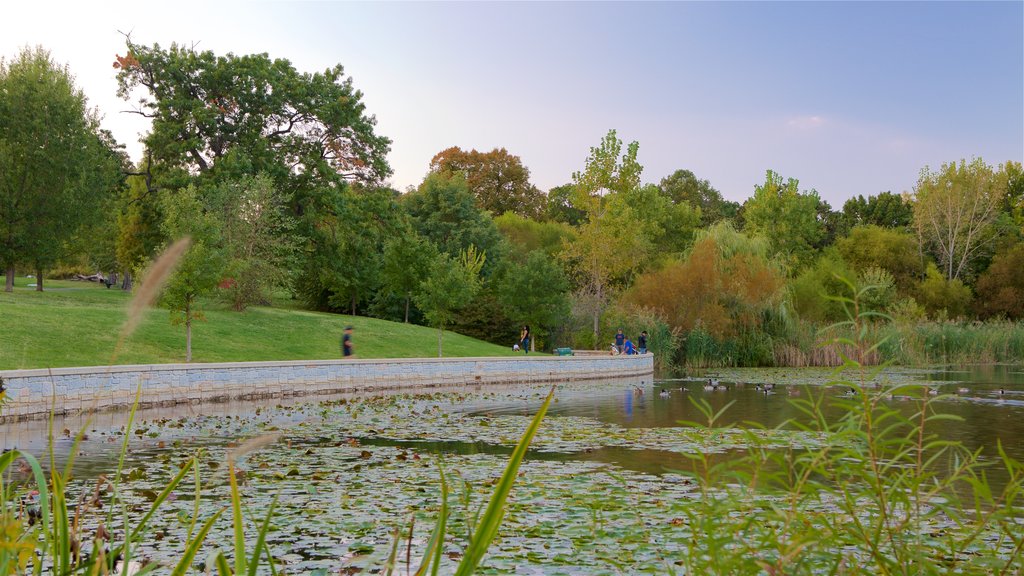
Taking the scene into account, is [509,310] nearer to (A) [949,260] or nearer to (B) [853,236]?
(B) [853,236]

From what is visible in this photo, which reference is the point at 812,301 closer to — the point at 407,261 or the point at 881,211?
the point at 407,261

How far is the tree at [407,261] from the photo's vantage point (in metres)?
43.8

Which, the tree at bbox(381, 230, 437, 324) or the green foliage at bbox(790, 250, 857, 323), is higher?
the tree at bbox(381, 230, 437, 324)

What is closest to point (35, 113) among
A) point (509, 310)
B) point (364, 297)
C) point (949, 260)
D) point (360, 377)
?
point (364, 297)

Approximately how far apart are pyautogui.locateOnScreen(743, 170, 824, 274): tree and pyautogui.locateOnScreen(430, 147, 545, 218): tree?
63.6 ft

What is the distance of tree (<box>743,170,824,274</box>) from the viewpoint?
59.0m

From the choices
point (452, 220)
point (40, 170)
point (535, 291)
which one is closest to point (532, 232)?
point (452, 220)

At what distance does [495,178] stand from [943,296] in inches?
1323

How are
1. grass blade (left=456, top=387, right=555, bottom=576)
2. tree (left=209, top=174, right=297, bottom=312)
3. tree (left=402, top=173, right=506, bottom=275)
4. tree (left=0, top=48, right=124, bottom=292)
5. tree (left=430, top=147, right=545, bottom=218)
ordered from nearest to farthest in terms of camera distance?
grass blade (left=456, top=387, right=555, bottom=576) → tree (left=209, top=174, right=297, bottom=312) → tree (left=0, top=48, right=124, bottom=292) → tree (left=402, top=173, right=506, bottom=275) → tree (left=430, top=147, right=545, bottom=218)

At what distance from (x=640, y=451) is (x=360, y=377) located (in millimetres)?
12246

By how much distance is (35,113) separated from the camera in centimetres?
4084

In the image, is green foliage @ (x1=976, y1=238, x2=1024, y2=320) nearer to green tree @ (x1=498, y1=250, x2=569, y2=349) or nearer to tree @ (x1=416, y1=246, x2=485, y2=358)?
green tree @ (x1=498, y1=250, x2=569, y2=349)

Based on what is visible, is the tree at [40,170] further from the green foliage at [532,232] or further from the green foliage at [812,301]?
the green foliage at [812,301]

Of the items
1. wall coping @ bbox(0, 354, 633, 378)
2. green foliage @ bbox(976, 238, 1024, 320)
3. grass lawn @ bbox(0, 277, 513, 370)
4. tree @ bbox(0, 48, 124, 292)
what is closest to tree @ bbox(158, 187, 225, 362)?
grass lawn @ bbox(0, 277, 513, 370)
